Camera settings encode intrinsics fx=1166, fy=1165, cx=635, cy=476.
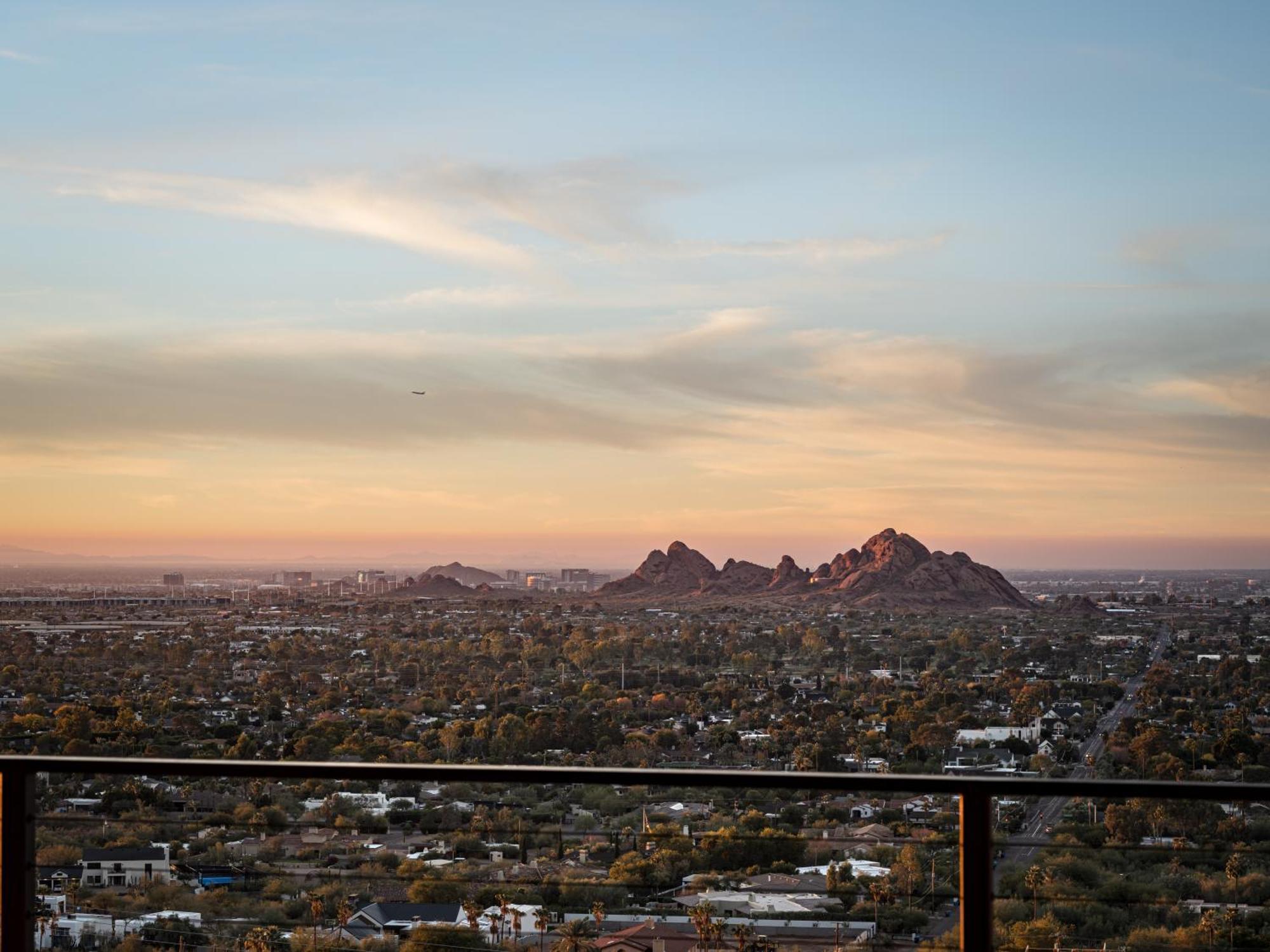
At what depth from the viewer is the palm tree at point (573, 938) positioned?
3051 mm

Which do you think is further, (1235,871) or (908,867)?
(908,867)

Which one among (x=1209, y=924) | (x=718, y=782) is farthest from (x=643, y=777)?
(x=1209, y=924)

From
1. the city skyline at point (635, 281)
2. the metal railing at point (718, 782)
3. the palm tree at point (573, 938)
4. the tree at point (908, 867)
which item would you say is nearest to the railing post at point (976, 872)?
the metal railing at point (718, 782)

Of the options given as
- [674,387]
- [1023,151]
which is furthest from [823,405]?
[1023,151]

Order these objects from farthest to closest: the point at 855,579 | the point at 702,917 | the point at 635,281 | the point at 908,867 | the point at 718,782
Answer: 1. the point at 635,281
2. the point at 855,579
3. the point at 908,867
4. the point at 702,917
5. the point at 718,782

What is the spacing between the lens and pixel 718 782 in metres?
2.47

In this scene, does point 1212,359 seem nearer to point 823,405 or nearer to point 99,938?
point 823,405

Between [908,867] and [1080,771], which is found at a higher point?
[908,867]

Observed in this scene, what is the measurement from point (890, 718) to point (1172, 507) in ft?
38.1

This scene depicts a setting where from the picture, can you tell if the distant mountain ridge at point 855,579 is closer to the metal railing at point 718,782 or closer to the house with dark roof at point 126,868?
the house with dark roof at point 126,868

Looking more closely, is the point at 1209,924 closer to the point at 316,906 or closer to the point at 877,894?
the point at 877,894

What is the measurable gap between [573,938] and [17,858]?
1.37m

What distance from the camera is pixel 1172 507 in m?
20.6

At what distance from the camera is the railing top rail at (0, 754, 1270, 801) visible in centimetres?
231
